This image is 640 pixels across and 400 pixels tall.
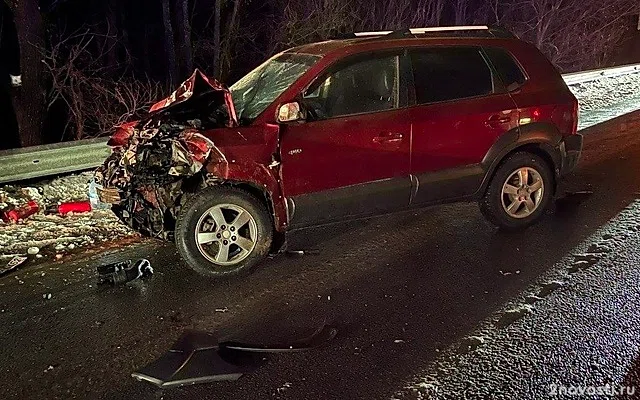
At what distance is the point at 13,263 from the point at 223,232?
1.95 meters

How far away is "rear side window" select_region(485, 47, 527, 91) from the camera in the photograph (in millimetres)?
5848

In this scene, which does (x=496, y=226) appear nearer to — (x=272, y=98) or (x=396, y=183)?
(x=396, y=183)

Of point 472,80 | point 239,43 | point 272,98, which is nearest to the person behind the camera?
point 272,98

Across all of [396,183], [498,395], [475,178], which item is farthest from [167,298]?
[475,178]

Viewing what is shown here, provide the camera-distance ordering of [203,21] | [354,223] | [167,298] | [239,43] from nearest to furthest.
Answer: [167,298] < [354,223] < [239,43] < [203,21]

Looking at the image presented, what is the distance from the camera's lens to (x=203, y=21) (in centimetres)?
1875

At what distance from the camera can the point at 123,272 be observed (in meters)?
5.12

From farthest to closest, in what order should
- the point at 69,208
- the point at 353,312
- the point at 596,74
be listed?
the point at 596,74, the point at 69,208, the point at 353,312

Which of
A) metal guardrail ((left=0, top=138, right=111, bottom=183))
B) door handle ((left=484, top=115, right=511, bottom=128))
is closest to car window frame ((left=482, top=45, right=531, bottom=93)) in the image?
door handle ((left=484, top=115, right=511, bottom=128))

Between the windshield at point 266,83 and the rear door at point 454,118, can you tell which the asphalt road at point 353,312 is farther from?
the windshield at point 266,83

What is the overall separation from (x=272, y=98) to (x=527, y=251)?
2.54 metres

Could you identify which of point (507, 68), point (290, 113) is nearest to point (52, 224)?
point (290, 113)

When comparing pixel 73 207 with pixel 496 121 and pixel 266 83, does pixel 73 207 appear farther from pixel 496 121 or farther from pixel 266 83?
pixel 496 121

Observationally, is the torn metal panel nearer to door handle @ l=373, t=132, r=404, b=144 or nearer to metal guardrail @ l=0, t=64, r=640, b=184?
door handle @ l=373, t=132, r=404, b=144
